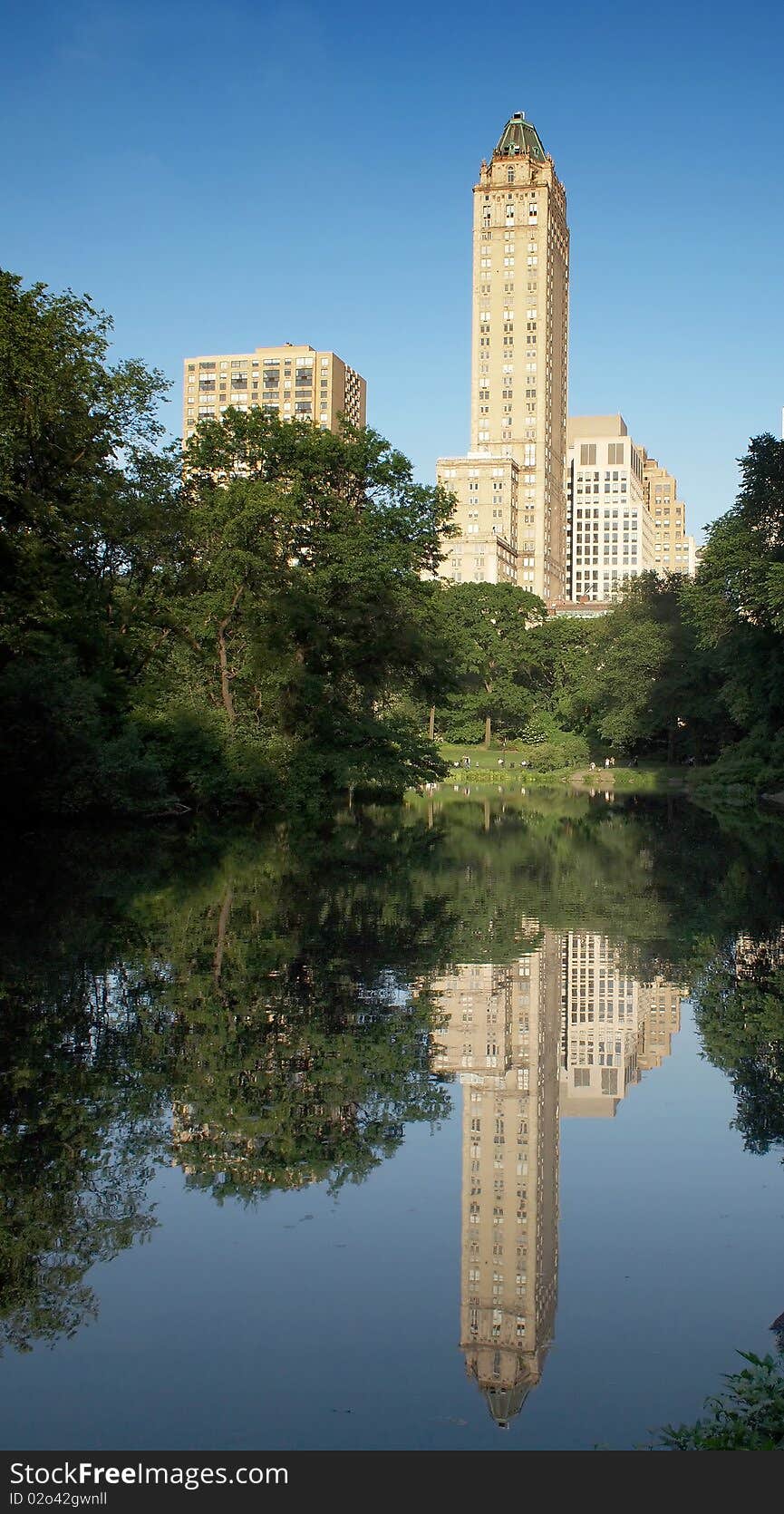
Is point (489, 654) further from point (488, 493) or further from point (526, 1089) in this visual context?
point (526, 1089)

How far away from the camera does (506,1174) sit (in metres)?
7.30

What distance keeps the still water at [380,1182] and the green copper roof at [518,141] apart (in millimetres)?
183014

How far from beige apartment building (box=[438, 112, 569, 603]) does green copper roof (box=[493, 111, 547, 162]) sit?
126 millimetres

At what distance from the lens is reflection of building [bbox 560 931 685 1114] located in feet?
30.9

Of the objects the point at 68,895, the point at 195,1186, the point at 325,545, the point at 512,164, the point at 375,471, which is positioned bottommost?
the point at 195,1186

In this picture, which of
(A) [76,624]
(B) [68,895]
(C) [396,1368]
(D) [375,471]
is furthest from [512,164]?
(C) [396,1368]

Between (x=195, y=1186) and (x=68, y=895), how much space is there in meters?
12.5

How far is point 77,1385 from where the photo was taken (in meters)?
4.90

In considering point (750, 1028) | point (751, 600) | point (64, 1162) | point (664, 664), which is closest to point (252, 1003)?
point (64, 1162)

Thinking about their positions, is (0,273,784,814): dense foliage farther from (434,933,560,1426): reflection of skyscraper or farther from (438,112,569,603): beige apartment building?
(438,112,569,603): beige apartment building

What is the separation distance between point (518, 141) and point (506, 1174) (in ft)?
633

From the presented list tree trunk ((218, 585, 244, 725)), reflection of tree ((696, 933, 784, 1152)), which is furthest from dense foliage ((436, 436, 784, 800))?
reflection of tree ((696, 933, 784, 1152))

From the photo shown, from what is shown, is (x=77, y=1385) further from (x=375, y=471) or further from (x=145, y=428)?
(x=375, y=471)
